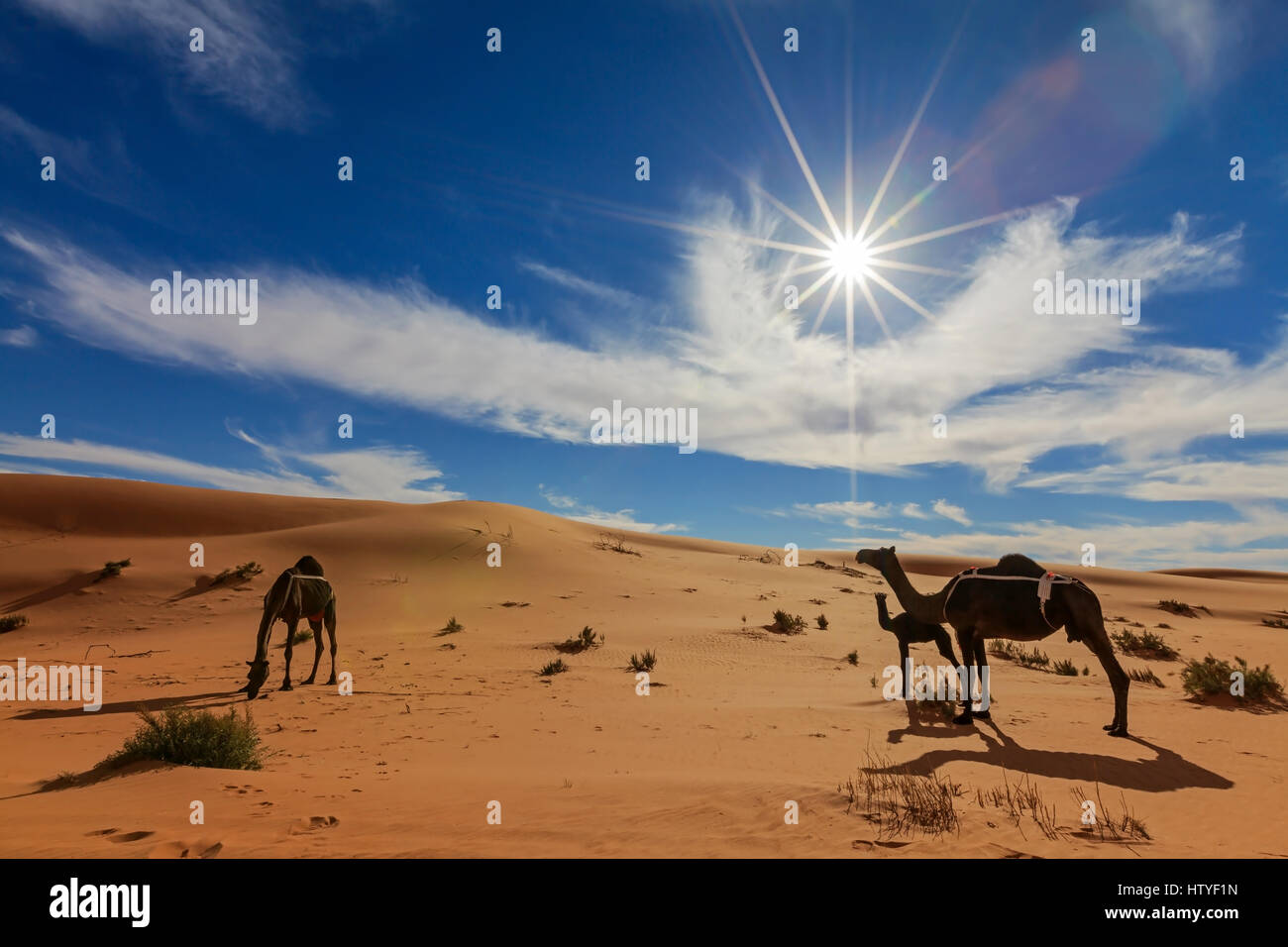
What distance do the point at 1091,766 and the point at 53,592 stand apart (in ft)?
119

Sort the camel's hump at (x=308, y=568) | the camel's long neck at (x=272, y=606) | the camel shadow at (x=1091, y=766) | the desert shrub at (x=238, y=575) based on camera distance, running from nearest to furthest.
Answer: the camel shadow at (x=1091, y=766) < the camel's long neck at (x=272, y=606) < the camel's hump at (x=308, y=568) < the desert shrub at (x=238, y=575)

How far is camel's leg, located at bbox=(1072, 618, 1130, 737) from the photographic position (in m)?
8.93

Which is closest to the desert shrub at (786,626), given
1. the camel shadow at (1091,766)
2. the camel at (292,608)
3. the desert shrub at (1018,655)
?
the desert shrub at (1018,655)

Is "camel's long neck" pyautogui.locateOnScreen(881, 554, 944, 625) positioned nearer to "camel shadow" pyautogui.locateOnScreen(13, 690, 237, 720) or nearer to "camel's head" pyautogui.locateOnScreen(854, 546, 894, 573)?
"camel's head" pyautogui.locateOnScreen(854, 546, 894, 573)

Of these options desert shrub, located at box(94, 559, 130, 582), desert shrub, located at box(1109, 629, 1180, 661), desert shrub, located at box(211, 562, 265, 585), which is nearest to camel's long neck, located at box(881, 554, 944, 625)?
desert shrub, located at box(1109, 629, 1180, 661)

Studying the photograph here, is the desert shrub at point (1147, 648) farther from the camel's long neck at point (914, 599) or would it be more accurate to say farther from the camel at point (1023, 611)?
the camel's long neck at point (914, 599)

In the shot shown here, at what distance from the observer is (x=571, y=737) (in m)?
9.70

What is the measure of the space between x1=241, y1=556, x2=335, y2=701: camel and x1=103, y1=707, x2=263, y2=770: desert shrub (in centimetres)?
459

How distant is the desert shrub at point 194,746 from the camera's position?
7.40 meters

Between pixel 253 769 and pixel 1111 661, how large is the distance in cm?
1150

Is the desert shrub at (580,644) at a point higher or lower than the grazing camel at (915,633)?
lower

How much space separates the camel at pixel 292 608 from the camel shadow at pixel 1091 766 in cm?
1118

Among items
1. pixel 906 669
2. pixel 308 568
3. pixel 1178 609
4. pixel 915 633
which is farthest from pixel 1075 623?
pixel 1178 609
